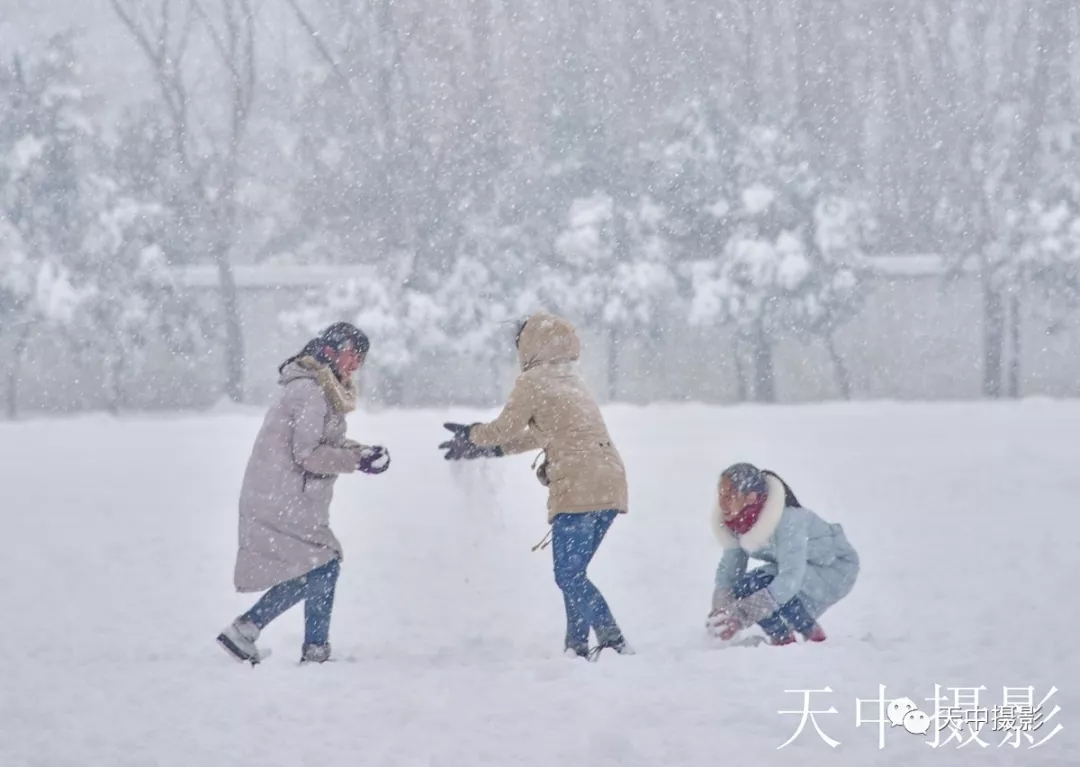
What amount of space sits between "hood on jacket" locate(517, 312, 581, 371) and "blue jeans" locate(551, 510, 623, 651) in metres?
0.65

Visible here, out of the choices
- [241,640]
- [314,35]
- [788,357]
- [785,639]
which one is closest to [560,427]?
[785,639]

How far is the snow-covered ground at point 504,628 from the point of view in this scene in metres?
4.95

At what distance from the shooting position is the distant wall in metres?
32.3

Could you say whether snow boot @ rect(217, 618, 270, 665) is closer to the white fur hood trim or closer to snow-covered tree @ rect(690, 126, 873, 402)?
the white fur hood trim

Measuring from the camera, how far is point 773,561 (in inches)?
259

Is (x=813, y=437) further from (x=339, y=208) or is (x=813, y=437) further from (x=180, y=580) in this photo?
(x=339, y=208)

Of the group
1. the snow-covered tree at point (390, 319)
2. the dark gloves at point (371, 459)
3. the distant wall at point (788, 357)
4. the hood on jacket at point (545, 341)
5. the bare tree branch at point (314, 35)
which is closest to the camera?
the dark gloves at point (371, 459)

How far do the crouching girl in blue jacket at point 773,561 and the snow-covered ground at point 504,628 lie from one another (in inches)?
7.5

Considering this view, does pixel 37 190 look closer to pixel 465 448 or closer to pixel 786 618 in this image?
pixel 465 448

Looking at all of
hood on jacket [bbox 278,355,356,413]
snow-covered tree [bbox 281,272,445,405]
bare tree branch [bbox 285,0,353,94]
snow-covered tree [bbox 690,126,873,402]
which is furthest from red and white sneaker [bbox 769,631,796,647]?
bare tree branch [bbox 285,0,353,94]

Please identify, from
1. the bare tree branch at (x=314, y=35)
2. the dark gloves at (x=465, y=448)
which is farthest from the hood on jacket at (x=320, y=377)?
the bare tree branch at (x=314, y=35)

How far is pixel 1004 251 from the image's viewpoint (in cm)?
3073

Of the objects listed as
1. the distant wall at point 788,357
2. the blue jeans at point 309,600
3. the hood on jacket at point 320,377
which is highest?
the hood on jacket at point 320,377
